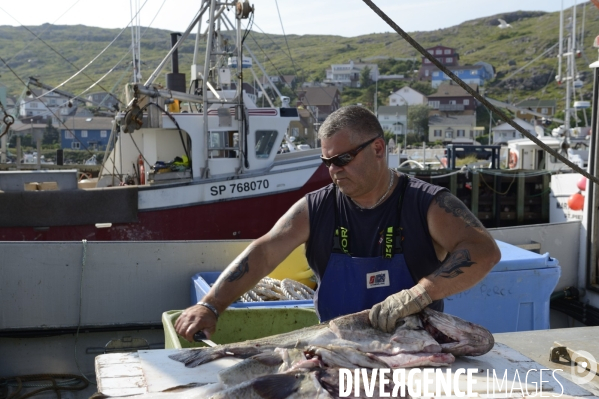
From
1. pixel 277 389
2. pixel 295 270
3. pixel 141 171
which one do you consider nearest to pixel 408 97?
pixel 141 171

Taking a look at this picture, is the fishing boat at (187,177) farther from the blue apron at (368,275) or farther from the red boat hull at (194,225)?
the blue apron at (368,275)

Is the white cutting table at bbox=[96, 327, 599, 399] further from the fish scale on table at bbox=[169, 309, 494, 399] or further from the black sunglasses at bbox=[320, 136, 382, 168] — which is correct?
the black sunglasses at bbox=[320, 136, 382, 168]

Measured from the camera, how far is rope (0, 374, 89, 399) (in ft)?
18.8

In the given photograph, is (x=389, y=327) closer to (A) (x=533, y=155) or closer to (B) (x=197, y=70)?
(B) (x=197, y=70)

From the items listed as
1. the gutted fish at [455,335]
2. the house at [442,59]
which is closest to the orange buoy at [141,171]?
the gutted fish at [455,335]

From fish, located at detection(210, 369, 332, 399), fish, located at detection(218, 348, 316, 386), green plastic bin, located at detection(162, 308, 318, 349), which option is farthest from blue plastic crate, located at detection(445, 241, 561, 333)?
fish, located at detection(210, 369, 332, 399)

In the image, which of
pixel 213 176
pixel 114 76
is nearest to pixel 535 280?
pixel 213 176

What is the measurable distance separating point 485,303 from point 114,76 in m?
134

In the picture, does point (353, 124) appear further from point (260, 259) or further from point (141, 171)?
point (141, 171)

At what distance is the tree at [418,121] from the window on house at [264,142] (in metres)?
83.0

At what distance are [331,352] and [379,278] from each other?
0.58 meters

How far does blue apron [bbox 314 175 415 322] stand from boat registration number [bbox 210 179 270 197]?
9.24 metres

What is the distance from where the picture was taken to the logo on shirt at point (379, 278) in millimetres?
3096

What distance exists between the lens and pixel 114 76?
132375mm
